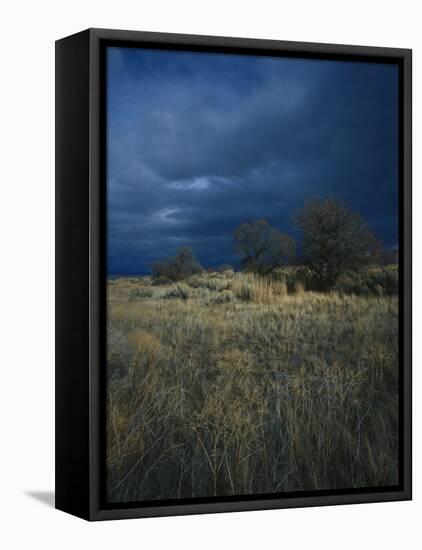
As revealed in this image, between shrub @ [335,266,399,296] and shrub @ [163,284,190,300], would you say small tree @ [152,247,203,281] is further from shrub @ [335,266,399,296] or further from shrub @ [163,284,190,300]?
shrub @ [335,266,399,296]

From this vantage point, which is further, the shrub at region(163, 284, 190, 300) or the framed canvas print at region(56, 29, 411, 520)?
the shrub at region(163, 284, 190, 300)

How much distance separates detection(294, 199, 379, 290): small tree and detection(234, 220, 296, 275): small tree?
0.18 m

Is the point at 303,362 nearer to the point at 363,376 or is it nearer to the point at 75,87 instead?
the point at 363,376

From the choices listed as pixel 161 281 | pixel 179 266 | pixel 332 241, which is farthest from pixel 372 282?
pixel 161 281

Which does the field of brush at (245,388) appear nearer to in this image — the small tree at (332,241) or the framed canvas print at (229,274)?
the framed canvas print at (229,274)

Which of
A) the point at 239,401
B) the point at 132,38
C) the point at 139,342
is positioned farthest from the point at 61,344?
the point at 132,38

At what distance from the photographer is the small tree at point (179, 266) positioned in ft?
36.1

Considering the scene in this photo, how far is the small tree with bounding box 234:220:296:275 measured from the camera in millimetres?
11273

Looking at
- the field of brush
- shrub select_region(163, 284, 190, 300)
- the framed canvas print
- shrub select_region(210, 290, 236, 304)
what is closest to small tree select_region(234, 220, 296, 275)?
the framed canvas print

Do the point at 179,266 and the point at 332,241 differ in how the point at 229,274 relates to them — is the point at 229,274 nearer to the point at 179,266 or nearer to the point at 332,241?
the point at 179,266

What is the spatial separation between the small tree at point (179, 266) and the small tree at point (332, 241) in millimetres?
905

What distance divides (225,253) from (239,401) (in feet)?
3.61

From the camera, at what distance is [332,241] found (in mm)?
11617

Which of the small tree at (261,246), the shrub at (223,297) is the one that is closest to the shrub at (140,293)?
the shrub at (223,297)
